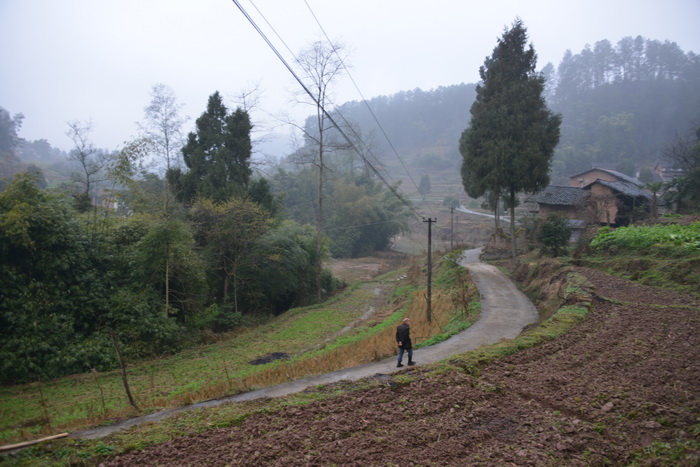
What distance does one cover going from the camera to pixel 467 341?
13.3 m

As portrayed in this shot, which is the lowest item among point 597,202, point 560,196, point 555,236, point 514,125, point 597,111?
point 555,236

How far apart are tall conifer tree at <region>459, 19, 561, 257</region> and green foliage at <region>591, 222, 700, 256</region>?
4.30 meters

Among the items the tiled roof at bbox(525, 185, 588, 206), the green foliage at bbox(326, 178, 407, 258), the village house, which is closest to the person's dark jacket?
the village house

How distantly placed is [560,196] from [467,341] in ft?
92.4

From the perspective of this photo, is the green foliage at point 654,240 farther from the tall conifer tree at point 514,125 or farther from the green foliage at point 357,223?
the green foliage at point 357,223

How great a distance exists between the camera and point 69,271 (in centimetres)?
1534

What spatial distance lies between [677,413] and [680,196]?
33.1 metres

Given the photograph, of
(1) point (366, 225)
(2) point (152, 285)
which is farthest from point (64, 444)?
(1) point (366, 225)

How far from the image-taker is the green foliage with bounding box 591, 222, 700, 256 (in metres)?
17.1

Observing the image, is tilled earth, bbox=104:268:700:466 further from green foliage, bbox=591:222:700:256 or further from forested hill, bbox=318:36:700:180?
forested hill, bbox=318:36:700:180

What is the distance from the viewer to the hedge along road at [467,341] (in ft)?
27.5

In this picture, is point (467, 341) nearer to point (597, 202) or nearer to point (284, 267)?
point (284, 267)

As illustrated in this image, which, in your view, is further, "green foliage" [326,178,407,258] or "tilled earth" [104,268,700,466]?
"green foliage" [326,178,407,258]

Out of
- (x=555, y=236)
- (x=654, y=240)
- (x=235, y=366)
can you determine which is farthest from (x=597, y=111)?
(x=235, y=366)
